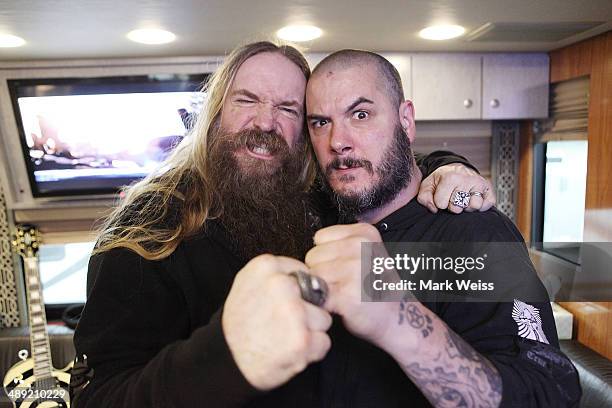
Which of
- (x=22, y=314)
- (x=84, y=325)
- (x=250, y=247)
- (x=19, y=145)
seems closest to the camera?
(x=84, y=325)

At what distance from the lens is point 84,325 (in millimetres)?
746

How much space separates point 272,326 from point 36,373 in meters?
2.35

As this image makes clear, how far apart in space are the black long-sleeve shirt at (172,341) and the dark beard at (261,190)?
0.12 m

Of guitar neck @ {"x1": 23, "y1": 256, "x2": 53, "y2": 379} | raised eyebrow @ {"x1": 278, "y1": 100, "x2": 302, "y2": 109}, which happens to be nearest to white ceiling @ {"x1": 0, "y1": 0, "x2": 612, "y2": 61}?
raised eyebrow @ {"x1": 278, "y1": 100, "x2": 302, "y2": 109}

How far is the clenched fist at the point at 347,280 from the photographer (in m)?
0.55

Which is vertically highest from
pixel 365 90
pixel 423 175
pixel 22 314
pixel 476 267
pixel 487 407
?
pixel 365 90

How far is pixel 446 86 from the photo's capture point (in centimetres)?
240

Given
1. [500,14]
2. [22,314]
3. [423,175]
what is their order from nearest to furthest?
1. [423,175]
2. [500,14]
3. [22,314]

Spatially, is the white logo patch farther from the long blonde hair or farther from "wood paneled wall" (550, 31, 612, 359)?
"wood paneled wall" (550, 31, 612, 359)

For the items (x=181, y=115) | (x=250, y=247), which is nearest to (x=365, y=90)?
(x=250, y=247)

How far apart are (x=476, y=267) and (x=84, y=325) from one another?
0.64 m

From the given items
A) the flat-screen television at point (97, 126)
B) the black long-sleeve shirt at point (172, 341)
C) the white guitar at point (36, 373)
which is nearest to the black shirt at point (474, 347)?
the black long-sleeve shirt at point (172, 341)

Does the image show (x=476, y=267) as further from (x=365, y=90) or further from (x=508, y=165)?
(x=508, y=165)

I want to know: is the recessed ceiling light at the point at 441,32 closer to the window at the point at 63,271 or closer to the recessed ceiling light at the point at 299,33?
the recessed ceiling light at the point at 299,33
